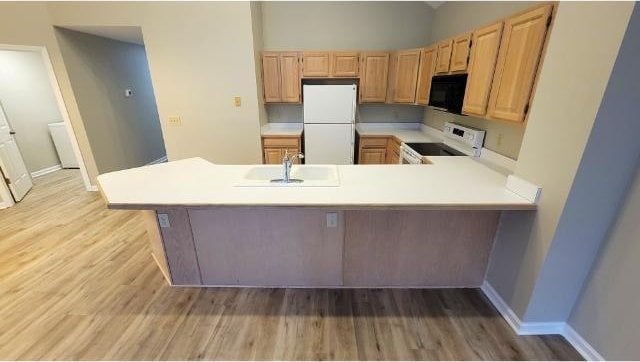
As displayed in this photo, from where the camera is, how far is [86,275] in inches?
→ 87.7

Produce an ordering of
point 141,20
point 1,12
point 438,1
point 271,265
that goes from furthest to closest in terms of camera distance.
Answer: point 438,1
point 141,20
point 1,12
point 271,265

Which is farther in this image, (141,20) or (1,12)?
(141,20)

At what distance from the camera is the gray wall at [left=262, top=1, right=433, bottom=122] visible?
386 centimetres

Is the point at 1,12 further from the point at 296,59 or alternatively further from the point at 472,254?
the point at 472,254

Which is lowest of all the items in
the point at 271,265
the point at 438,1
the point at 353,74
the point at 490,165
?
the point at 271,265

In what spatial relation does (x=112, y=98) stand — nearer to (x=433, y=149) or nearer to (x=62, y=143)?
(x=62, y=143)

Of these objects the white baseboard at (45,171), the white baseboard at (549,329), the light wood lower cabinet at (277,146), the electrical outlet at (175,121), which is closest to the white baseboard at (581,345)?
the white baseboard at (549,329)

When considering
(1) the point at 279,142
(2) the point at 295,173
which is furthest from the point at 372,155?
(2) the point at 295,173

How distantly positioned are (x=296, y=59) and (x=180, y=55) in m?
1.52

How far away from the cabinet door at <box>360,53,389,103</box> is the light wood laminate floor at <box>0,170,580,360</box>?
2.88 m

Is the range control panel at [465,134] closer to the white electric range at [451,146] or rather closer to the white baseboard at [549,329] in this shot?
the white electric range at [451,146]

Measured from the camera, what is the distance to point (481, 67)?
84.8 inches

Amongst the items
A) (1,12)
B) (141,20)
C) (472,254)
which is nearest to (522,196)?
(472,254)

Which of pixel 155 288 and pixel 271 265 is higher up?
pixel 271 265
